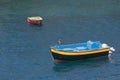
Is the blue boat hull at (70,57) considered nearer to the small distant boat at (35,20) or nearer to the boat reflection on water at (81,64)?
the boat reflection on water at (81,64)

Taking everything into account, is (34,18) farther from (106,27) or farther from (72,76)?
(72,76)

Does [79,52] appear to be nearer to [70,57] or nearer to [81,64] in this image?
[70,57]

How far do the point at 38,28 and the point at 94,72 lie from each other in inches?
1436

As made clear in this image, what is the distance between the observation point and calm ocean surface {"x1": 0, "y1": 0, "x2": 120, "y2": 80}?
8588 cm

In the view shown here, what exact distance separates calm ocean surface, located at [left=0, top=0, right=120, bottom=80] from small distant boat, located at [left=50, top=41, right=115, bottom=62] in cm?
126

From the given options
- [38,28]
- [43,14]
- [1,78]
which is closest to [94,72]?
[1,78]

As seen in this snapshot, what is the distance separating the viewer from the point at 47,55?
9400cm

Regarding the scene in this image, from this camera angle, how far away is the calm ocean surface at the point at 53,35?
85.9 meters

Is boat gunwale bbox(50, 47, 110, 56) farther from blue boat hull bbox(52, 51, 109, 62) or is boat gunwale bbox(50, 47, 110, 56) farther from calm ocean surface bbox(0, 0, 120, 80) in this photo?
calm ocean surface bbox(0, 0, 120, 80)

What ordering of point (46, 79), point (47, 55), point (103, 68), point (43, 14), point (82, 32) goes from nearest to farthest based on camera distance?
point (46, 79) < point (103, 68) < point (47, 55) < point (82, 32) < point (43, 14)

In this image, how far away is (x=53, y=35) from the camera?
10969 centimetres

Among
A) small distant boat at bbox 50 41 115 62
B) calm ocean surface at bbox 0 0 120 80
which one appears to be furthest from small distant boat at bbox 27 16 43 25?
small distant boat at bbox 50 41 115 62

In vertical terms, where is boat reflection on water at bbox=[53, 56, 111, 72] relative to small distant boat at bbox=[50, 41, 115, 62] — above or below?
below

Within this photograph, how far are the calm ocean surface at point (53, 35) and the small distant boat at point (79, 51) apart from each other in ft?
4.14
